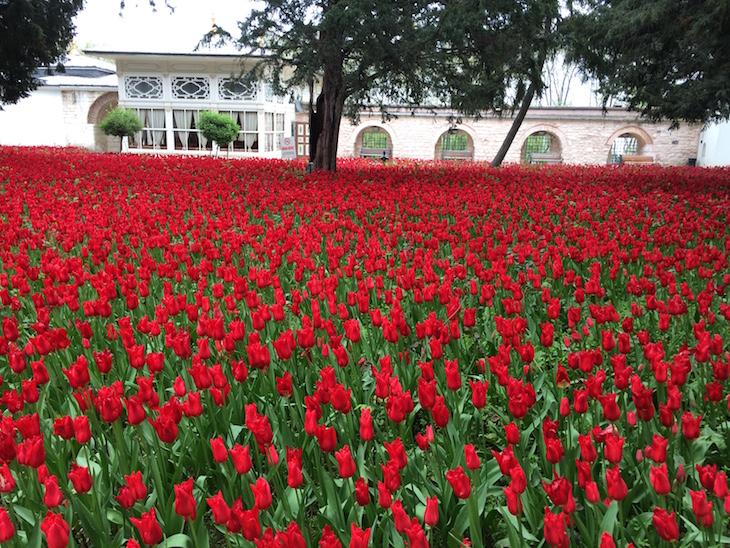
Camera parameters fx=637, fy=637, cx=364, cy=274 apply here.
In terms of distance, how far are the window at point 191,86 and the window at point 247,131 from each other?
1421mm

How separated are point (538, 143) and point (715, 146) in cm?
1051

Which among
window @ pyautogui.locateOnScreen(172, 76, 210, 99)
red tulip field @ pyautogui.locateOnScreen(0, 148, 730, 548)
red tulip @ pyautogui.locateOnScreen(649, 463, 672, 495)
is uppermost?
window @ pyautogui.locateOnScreen(172, 76, 210, 99)

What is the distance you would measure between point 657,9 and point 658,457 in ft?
35.3

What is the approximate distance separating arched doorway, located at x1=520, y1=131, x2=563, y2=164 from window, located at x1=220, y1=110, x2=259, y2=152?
1479 centimetres

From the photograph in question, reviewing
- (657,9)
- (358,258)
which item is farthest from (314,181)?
(358,258)

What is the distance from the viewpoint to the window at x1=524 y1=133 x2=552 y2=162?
3816cm

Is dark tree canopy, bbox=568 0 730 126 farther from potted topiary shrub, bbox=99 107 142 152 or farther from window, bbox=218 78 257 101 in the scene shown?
potted topiary shrub, bbox=99 107 142 152

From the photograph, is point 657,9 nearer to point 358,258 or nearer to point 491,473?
point 358,258

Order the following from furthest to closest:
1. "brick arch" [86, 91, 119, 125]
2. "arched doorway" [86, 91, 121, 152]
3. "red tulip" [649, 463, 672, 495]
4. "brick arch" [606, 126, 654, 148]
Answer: "brick arch" [86, 91, 119, 125], "arched doorway" [86, 91, 121, 152], "brick arch" [606, 126, 654, 148], "red tulip" [649, 463, 672, 495]

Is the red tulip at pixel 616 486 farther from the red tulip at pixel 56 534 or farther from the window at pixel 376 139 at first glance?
the window at pixel 376 139

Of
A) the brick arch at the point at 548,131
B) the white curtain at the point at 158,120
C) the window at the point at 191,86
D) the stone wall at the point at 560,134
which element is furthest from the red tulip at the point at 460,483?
the brick arch at the point at 548,131

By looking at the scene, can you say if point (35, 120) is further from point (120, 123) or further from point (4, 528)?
point (4, 528)

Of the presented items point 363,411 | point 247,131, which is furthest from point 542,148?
point 363,411

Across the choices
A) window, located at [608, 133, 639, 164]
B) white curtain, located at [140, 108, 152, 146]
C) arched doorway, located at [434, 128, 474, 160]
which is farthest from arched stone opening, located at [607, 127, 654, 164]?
white curtain, located at [140, 108, 152, 146]
